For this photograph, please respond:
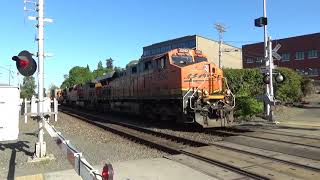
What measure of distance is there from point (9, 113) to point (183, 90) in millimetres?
10398

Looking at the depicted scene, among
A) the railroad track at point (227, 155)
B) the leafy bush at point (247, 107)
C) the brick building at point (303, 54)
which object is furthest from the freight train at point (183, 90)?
the brick building at point (303, 54)

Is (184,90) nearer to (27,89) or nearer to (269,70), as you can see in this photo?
(269,70)

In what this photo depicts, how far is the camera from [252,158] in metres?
10.2

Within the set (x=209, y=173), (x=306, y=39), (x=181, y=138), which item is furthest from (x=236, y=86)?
(x=306, y=39)

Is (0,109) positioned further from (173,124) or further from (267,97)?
(267,97)

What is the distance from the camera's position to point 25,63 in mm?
10375

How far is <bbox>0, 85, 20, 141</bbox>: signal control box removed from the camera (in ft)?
24.5

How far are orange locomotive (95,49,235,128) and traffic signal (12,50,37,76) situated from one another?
309 inches

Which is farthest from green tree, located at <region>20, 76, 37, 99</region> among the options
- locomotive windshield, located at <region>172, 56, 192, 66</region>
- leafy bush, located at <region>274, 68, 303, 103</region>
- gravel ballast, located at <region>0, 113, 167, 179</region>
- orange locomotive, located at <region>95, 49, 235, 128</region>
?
gravel ballast, located at <region>0, 113, 167, 179</region>

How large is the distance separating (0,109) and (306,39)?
232 ft

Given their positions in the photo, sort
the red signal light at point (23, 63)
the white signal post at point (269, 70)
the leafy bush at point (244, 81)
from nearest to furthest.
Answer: the red signal light at point (23, 63)
the white signal post at point (269, 70)
the leafy bush at point (244, 81)

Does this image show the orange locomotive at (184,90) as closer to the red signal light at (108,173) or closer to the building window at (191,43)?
the red signal light at (108,173)

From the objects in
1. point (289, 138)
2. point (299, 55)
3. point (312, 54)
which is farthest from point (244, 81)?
point (299, 55)

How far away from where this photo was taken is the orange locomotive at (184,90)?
17.2m
